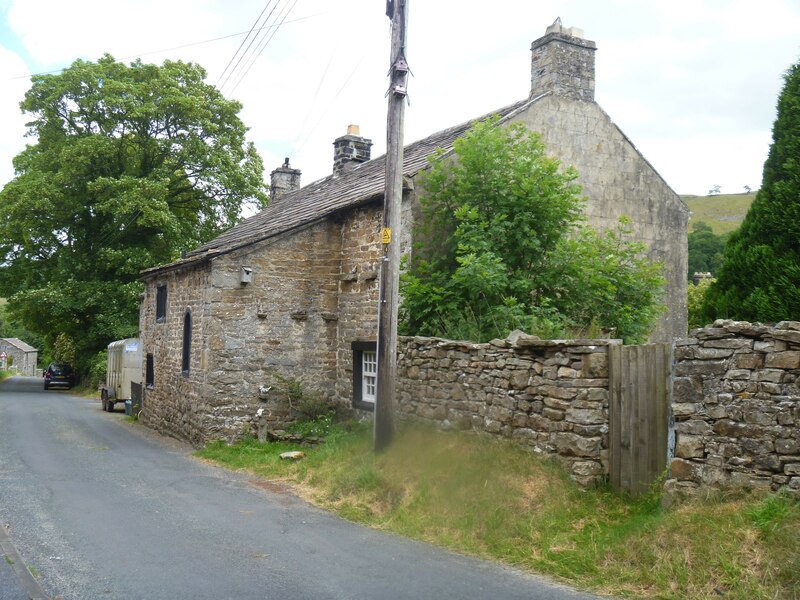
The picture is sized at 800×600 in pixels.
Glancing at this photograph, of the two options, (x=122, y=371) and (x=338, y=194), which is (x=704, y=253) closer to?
(x=122, y=371)

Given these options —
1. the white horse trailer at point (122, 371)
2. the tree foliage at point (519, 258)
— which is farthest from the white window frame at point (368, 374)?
the white horse trailer at point (122, 371)

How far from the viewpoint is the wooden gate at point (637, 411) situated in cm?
862

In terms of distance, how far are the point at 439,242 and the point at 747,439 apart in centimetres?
773

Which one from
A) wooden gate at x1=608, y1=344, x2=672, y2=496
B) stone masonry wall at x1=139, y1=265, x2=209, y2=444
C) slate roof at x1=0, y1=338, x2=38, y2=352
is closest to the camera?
wooden gate at x1=608, y1=344, x2=672, y2=496

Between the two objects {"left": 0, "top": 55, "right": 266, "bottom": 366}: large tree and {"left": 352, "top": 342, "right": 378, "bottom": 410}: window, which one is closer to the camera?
{"left": 352, "top": 342, "right": 378, "bottom": 410}: window

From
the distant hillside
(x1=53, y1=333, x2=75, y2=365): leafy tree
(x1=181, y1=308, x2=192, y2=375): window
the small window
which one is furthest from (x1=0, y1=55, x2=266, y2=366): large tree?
the distant hillside

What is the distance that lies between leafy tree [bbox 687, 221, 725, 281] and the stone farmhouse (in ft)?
147

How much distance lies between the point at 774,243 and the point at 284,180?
21567 millimetres

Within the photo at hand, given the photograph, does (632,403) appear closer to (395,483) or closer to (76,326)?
(395,483)

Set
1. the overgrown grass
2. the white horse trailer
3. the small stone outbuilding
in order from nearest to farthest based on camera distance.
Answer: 1. the overgrown grass
2. the white horse trailer
3. the small stone outbuilding

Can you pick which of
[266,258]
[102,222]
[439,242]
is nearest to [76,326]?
[102,222]

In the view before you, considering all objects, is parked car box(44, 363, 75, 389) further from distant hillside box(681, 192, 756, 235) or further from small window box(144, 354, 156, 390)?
distant hillside box(681, 192, 756, 235)

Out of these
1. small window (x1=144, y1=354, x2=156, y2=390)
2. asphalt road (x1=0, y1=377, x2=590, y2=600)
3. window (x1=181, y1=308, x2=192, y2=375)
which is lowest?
asphalt road (x1=0, y1=377, x2=590, y2=600)

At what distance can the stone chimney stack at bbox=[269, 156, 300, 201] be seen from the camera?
28250 millimetres
